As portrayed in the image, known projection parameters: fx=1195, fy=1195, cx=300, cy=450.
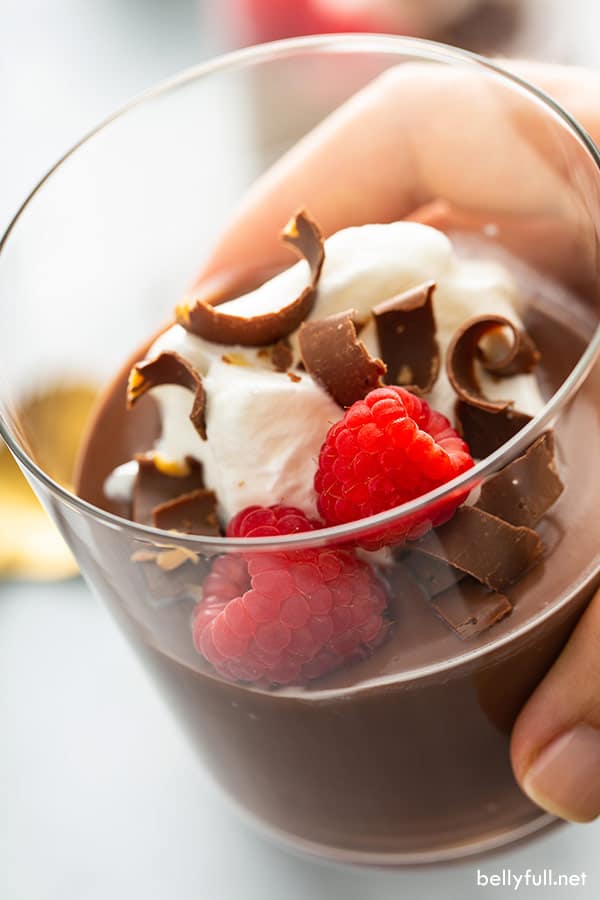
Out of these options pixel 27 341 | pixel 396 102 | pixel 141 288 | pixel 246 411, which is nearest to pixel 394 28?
pixel 396 102

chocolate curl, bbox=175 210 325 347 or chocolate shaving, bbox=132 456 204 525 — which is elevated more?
chocolate curl, bbox=175 210 325 347

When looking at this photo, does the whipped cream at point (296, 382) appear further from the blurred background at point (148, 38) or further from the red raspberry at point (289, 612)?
the blurred background at point (148, 38)

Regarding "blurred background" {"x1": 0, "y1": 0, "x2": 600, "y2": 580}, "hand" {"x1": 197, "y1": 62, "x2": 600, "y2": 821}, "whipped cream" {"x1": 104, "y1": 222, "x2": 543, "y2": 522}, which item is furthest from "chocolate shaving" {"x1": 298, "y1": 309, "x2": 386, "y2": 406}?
"blurred background" {"x1": 0, "y1": 0, "x2": 600, "y2": 580}

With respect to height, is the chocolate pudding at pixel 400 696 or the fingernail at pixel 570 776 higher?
the chocolate pudding at pixel 400 696

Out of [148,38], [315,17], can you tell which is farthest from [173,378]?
[148,38]

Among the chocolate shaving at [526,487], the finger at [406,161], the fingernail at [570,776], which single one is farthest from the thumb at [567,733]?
the finger at [406,161]

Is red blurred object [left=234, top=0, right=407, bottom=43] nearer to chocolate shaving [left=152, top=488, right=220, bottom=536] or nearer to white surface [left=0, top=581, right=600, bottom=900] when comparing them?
white surface [left=0, top=581, right=600, bottom=900]
